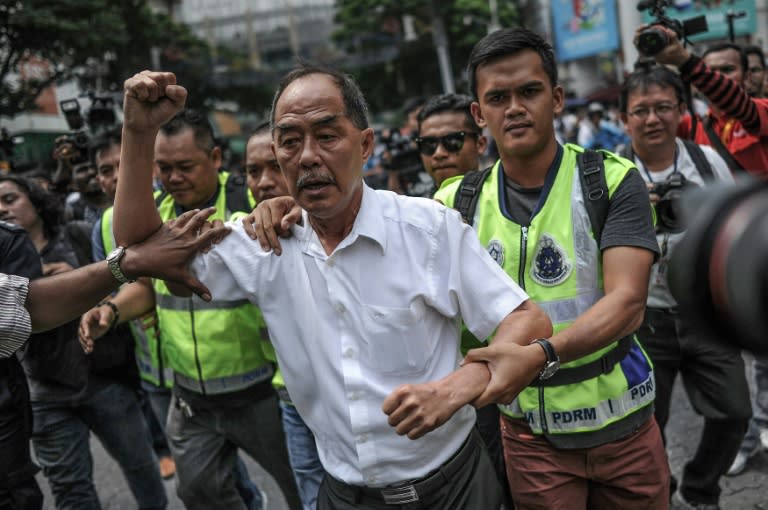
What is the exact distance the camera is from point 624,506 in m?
2.25

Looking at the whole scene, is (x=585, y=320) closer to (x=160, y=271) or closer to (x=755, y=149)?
(x=160, y=271)

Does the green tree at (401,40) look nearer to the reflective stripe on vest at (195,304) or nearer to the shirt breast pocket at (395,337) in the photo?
the reflective stripe on vest at (195,304)

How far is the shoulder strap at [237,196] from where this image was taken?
313cm

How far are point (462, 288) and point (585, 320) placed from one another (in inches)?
14.8

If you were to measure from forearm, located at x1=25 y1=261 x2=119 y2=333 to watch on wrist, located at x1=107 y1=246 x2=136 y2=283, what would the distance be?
95 millimetres

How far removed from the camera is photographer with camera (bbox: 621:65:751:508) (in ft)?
9.93


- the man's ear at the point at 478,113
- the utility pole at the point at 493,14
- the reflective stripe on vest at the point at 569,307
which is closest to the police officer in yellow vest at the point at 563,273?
the reflective stripe on vest at the point at 569,307

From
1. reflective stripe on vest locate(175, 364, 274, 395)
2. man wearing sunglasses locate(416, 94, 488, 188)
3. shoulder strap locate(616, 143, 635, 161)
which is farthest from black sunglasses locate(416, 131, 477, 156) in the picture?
reflective stripe on vest locate(175, 364, 274, 395)

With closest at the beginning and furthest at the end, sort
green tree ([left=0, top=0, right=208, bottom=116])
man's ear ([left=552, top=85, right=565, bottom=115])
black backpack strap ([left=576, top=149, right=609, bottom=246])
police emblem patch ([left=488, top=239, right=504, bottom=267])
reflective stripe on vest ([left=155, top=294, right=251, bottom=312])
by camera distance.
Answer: black backpack strap ([left=576, top=149, right=609, bottom=246]), police emblem patch ([left=488, top=239, right=504, bottom=267]), man's ear ([left=552, top=85, right=565, bottom=115]), reflective stripe on vest ([left=155, top=294, right=251, bottom=312]), green tree ([left=0, top=0, right=208, bottom=116])

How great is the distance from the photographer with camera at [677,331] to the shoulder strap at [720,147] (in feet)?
1.76

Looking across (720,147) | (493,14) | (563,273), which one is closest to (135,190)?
(563,273)

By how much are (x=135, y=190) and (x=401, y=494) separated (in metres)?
1.07

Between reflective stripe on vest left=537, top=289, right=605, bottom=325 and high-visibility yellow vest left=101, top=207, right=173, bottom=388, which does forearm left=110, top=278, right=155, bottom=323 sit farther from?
reflective stripe on vest left=537, top=289, right=605, bottom=325

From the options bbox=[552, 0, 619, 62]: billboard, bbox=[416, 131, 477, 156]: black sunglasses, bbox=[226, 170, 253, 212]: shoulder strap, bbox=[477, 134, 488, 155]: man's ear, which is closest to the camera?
bbox=[226, 170, 253, 212]: shoulder strap
